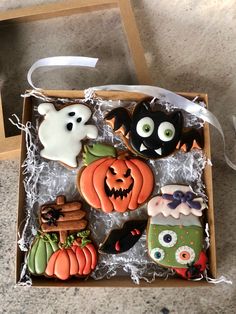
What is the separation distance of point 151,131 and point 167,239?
217 mm

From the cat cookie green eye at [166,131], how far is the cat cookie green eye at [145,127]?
2 centimetres

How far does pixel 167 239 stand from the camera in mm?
841

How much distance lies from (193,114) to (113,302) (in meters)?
0.44

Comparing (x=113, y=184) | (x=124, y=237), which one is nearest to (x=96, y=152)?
(x=113, y=184)

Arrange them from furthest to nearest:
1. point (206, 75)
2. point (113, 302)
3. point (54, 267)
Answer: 1. point (206, 75)
2. point (113, 302)
3. point (54, 267)

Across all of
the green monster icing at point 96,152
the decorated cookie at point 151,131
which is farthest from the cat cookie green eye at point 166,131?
the green monster icing at point 96,152

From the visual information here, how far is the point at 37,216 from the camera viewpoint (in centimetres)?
88

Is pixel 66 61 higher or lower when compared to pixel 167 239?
higher

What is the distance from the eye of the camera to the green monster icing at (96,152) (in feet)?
2.87

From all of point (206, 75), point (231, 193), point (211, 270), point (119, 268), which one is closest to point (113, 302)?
point (119, 268)

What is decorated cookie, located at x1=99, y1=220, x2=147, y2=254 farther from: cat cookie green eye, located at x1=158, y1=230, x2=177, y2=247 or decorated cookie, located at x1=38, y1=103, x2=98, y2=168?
decorated cookie, located at x1=38, y1=103, x2=98, y2=168

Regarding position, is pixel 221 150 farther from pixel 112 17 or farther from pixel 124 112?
pixel 112 17

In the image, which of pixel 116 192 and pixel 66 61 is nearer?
pixel 116 192

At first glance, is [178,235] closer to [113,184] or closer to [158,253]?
[158,253]
